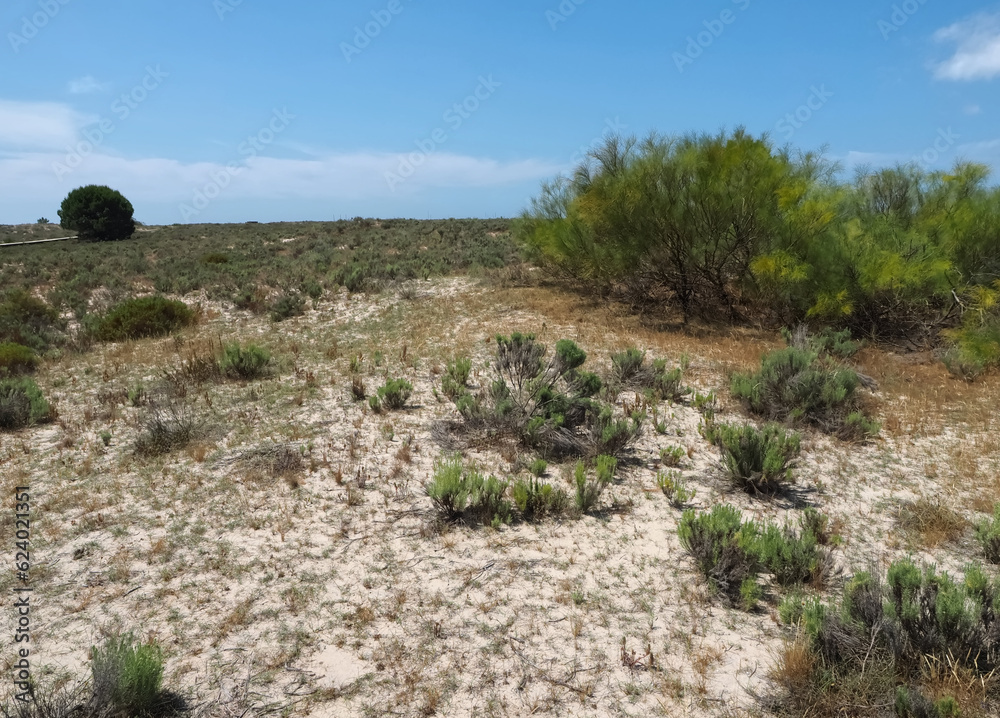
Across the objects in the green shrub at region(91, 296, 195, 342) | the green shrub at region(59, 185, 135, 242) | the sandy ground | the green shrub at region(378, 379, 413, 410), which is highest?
the green shrub at region(59, 185, 135, 242)

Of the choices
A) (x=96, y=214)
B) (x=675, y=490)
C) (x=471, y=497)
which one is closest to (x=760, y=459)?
(x=675, y=490)

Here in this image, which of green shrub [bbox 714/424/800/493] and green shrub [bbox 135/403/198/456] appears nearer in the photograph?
green shrub [bbox 714/424/800/493]

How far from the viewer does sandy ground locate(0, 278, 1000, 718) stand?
3.37 meters

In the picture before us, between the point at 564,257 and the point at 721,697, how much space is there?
43.1ft

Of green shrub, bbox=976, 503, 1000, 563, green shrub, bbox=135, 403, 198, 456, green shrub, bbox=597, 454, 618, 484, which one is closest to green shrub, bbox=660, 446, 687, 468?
green shrub, bbox=597, 454, 618, 484

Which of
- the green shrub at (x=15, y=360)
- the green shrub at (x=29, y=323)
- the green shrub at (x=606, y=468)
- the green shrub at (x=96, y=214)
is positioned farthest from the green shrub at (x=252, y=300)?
the green shrub at (x=96, y=214)

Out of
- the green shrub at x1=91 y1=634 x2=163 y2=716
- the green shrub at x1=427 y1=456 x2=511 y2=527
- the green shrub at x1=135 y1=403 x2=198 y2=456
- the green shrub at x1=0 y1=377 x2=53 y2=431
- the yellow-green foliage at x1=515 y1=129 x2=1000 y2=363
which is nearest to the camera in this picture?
the green shrub at x1=91 y1=634 x2=163 y2=716

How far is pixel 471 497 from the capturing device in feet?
17.5

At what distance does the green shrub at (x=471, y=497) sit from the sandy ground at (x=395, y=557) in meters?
0.19

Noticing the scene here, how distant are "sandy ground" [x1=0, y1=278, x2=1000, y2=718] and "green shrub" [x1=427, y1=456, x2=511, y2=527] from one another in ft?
0.63

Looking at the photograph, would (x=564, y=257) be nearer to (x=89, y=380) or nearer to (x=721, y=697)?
(x=89, y=380)

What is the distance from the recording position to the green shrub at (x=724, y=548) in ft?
13.8

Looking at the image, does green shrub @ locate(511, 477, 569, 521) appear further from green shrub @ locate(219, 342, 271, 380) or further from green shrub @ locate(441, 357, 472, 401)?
green shrub @ locate(219, 342, 271, 380)

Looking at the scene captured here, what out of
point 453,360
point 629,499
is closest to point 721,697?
point 629,499
